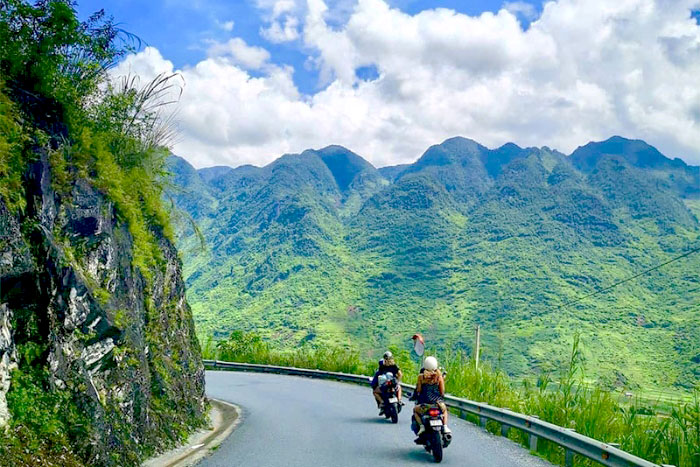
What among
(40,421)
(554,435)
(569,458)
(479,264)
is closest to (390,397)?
(554,435)

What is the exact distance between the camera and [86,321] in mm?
8609

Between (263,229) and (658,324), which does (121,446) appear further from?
(263,229)

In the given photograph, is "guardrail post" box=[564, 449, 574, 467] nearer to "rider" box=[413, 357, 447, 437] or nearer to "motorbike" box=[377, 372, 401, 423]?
"rider" box=[413, 357, 447, 437]

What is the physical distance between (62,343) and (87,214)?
7.49 ft

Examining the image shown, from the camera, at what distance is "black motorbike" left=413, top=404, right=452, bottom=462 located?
10047 mm

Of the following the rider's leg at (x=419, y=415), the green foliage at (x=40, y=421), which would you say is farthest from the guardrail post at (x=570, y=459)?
the green foliage at (x=40, y=421)

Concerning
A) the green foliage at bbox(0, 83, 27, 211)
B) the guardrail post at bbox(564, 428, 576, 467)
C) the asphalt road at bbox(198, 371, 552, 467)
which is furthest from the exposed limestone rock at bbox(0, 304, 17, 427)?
the guardrail post at bbox(564, 428, 576, 467)

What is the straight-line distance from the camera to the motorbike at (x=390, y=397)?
1495 cm

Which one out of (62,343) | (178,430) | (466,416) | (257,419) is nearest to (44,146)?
(62,343)

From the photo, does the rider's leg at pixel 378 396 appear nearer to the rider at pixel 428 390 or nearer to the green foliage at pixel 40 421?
the rider at pixel 428 390

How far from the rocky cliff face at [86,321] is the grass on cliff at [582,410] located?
6535 millimetres

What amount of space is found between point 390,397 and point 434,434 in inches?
192

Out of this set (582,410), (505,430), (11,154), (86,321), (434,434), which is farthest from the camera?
(505,430)

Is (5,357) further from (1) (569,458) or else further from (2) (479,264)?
(2) (479,264)
